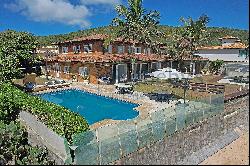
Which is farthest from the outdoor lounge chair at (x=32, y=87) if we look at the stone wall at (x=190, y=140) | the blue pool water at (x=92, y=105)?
the stone wall at (x=190, y=140)

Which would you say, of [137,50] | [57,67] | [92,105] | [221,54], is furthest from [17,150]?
[221,54]

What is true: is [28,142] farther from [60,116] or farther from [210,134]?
[210,134]

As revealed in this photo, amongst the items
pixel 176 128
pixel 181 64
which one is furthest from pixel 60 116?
pixel 181 64

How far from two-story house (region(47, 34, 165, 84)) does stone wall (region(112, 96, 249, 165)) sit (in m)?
18.4

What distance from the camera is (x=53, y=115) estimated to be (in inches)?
617

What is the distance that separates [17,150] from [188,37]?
3207 centimetres

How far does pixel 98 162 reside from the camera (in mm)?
12117

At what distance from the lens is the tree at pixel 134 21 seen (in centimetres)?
3731

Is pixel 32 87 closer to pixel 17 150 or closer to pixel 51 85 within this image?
pixel 51 85

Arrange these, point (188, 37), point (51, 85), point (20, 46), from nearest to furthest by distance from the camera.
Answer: point (51, 85), point (188, 37), point (20, 46)

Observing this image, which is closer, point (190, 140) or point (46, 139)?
point (46, 139)

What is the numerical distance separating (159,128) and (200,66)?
38084 millimetres

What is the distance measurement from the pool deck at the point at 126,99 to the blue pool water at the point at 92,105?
56 centimetres

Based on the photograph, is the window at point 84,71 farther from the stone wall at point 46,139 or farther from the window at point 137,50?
the stone wall at point 46,139
